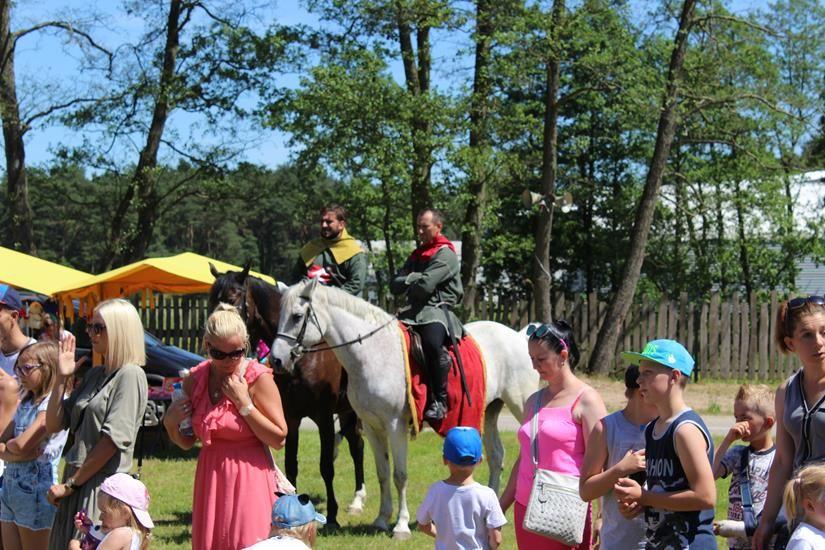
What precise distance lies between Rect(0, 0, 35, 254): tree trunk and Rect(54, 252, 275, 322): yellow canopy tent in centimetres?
830

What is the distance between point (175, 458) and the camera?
13.2 m

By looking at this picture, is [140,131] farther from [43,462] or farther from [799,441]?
[799,441]

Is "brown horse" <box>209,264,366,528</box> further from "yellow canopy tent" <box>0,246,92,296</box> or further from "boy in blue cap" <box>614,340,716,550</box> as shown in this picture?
"boy in blue cap" <box>614,340,716,550</box>

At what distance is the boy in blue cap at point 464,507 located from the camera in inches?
194

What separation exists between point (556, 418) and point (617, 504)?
665mm

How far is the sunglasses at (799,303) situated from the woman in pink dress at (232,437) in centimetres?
248

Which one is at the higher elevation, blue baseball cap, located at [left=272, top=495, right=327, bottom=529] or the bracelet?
blue baseball cap, located at [left=272, top=495, right=327, bottom=529]

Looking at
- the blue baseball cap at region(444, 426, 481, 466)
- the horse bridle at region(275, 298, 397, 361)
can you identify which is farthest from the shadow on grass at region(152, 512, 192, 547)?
the blue baseball cap at region(444, 426, 481, 466)

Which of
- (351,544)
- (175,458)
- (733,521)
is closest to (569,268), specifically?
(175,458)

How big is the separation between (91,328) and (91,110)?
18.4 meters

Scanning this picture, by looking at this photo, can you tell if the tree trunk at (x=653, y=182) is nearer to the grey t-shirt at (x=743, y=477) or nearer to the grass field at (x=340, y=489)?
the grass field at (x=340, y=489)

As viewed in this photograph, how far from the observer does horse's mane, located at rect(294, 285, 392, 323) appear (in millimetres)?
9031

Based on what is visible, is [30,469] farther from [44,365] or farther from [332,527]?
[332,527]

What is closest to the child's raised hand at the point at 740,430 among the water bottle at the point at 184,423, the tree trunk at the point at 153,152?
the water bottle at the point at 184,423
